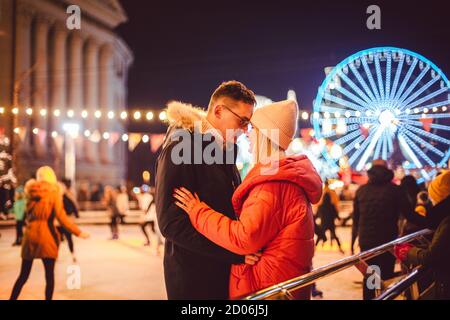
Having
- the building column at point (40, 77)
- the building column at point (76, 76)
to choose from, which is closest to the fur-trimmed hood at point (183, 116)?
the building column at point (40, 77)

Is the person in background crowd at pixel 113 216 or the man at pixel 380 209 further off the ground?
the man at pixel 380 209

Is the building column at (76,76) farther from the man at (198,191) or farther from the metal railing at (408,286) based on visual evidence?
the man at (198,191)

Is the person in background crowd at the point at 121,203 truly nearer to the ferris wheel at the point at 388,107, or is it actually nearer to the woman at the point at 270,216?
the ferris wheel at the point at 388,107

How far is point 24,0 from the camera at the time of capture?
123ft

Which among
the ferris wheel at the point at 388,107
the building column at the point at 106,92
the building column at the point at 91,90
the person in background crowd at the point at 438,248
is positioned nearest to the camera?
the person in background crowd at the point at 438,248

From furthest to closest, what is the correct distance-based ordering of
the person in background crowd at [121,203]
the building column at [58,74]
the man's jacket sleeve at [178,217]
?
the building column at [58,74] → the person in background crowd at [121,203] → the man's jacket sleeve at [178,217]

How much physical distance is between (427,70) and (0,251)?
12.5 metres

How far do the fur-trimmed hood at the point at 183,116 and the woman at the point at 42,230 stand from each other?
4.54 metres

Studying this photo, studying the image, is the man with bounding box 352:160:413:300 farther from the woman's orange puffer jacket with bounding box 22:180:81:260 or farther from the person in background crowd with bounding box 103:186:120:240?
the person in background crowd with bounding box 103:186:120:240

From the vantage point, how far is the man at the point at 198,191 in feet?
8.34

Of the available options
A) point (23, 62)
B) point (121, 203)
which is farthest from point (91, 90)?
point (121, 203)

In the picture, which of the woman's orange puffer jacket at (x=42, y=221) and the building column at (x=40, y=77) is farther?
the building column at (x=40, y=77)

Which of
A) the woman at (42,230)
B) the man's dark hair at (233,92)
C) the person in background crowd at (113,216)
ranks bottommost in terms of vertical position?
the person in background crowd at (113,216)
